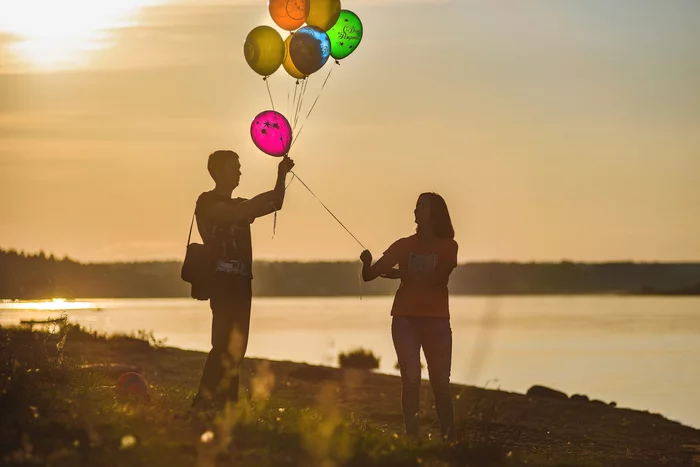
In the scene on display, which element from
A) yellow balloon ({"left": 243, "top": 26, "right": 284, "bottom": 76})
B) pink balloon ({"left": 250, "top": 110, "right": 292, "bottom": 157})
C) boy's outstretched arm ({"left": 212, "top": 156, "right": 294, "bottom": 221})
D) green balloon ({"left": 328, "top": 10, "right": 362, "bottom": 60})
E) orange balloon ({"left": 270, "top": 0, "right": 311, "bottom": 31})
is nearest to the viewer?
boy's outstretched arm ({"left": 212, "top": 156, "right": 294, "bottom": 221})

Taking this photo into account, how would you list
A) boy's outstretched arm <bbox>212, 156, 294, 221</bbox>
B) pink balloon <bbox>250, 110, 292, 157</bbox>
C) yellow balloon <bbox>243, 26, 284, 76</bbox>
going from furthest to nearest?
yellow balloon <bbox>243, 26, 284, 76</bbox>
pink balloon <bbox>250, 110, 292, 157</bbox>
boy's outstretched arm <bbox>212, 156, 294, 221</bbox>

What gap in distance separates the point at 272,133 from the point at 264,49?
97 cm

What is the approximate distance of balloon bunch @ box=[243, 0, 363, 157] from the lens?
Result: 11180 millimetres

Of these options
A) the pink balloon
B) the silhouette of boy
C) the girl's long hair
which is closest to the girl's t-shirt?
the girl's long hair

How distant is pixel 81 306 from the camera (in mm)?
13820

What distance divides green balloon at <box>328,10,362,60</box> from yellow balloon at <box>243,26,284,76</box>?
30.1 inches

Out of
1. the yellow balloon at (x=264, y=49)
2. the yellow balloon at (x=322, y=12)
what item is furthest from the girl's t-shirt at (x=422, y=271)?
the yellow balloon at (x=322, y=12)

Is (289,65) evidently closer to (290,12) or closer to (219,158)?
(290,12)

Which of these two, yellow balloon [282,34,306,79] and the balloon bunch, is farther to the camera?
yellow balloon [282,34,306,79]

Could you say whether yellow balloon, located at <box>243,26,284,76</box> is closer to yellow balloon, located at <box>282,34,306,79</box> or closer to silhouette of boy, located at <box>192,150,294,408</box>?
yellow balloon, located at <box>282,34,306,79</box>

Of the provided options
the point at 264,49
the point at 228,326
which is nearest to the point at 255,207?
the point at 228,326

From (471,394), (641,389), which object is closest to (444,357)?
(471,394)

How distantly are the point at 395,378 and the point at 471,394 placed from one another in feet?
8.86

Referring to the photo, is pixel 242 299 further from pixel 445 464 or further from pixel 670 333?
pixel 670 333
